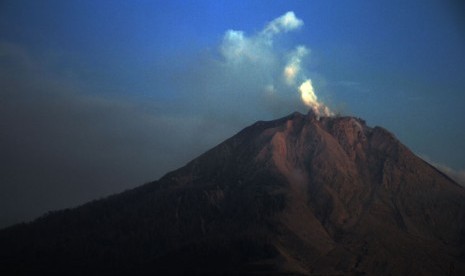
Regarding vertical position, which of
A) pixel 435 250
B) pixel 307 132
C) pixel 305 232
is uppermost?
pixel 307 132

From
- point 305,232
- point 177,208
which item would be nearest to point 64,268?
point 177,208

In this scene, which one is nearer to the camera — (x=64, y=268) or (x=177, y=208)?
(x=64, y=268)

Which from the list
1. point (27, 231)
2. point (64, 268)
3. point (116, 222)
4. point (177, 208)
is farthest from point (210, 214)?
point (27, 231)

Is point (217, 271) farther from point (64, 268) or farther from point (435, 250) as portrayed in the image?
point (435, 250)

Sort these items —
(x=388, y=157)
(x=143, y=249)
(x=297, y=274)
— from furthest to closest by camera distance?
(x=388, y=157), (x=143, y=249), (x=297, y=274)

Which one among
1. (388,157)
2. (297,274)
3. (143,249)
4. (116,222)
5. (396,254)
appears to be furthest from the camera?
(388,157)

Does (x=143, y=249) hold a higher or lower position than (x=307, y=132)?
lower
